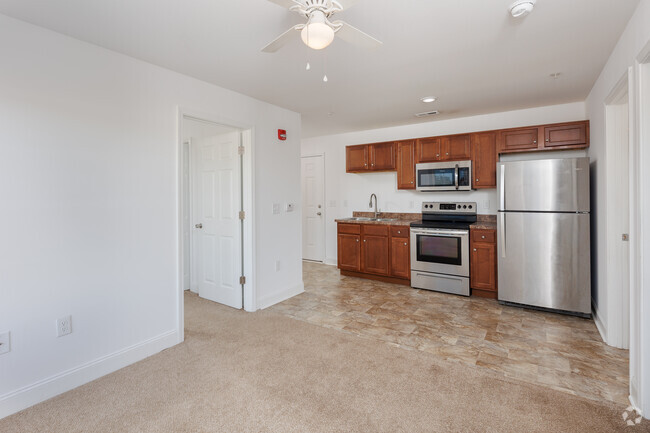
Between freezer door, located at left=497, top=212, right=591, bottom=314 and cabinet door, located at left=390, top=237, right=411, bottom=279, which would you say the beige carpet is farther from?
cabinet door, located at left=390, top=237, right=411, bottom=279

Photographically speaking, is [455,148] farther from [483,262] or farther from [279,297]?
[279,297]

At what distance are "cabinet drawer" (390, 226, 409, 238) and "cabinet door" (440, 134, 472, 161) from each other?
115 centimetres

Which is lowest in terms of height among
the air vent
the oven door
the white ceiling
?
the oven door

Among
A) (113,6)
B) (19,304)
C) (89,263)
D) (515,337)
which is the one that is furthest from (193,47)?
(515,337)

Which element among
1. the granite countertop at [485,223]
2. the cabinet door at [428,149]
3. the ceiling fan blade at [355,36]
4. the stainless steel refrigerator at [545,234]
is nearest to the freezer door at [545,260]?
the stainless steel refrigerator at [545,234]

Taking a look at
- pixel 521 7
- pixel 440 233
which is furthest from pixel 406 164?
pixel 521 7

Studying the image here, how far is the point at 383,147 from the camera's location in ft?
16.5

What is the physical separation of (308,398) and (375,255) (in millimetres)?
2950

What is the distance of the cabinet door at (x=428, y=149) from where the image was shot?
4.56 metres

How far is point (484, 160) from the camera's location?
166 inches

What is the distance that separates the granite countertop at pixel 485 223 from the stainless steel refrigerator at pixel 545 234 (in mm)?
265

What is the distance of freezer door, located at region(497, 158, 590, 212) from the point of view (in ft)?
A: 10.8

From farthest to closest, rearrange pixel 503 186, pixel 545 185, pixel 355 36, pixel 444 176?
pixel 444 176
pixel 503 186
pixel 545 185
pixel 355 36

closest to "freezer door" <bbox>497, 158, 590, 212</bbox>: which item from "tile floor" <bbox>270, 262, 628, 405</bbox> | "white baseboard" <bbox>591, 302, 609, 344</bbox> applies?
"white baseboard" <bbox>591, 302, 609, 344</bbox>
